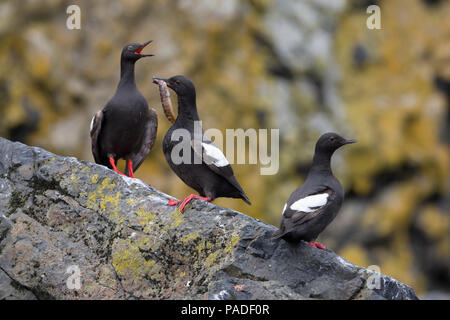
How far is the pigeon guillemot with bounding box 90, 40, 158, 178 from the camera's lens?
26.6 ft

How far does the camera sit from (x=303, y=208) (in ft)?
20.9

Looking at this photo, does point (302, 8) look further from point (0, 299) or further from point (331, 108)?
point (0, 299)

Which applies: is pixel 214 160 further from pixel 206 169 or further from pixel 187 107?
pixel 187 107

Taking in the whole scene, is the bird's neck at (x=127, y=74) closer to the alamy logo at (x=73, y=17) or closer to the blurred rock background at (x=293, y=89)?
the blurred rock background at (x=293, y=89)

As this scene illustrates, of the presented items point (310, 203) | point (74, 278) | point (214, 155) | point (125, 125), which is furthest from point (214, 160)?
point (74, 278)

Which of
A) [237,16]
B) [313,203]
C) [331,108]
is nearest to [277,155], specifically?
[331,108]

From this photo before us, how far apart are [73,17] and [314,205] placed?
1414 cm

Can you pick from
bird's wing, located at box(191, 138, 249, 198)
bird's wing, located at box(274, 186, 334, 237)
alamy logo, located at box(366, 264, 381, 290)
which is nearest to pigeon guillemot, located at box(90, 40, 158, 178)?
bird's wing, located at box(191, 138, 249, 198)

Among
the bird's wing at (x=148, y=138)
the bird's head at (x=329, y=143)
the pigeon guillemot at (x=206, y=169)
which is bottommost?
the pigeon guillemot at (x=206, y=169)

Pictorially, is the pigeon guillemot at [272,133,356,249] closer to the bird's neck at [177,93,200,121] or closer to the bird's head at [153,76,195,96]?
the bird's neck at [177,93,200,121]

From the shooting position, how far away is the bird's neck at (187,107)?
759 centimetres

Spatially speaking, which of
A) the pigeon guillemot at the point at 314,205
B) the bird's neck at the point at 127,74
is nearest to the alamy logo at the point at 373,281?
the pigeon guillemot at the point at 314,205

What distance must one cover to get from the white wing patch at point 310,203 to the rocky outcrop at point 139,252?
1.19 ft

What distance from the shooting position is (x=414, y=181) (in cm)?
2092
